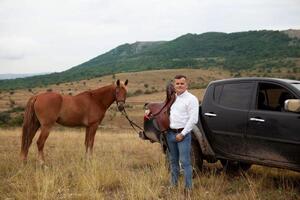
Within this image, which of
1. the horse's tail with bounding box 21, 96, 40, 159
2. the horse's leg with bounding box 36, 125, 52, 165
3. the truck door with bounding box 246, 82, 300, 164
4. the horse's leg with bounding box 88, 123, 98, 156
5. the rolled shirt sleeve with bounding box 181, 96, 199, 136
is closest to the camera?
the rolled shirt sleeve with bounding box 181, 96, 199, 136

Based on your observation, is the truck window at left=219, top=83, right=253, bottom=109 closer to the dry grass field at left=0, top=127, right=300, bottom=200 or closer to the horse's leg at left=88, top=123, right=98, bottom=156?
the dry grass field at left=0, top=127, right=300, bottom=200

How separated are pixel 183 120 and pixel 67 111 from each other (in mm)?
4730

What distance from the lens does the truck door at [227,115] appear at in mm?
7238

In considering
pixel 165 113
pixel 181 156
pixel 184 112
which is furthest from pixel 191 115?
pixel 181 156

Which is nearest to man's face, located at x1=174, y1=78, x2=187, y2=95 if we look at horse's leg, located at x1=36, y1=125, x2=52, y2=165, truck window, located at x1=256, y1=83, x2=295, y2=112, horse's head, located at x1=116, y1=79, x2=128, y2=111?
truck window, located at x1=256, y1=83, x2=295, y2=112

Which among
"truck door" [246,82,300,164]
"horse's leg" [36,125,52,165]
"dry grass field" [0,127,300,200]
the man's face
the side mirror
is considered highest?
the man's face

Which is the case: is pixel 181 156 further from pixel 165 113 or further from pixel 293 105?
pixel 293 105

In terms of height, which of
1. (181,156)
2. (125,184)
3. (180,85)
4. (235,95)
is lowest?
(125,184)

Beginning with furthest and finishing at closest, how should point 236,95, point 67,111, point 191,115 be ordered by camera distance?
1. point 67,111
2. point 236,95
3. point 191,115

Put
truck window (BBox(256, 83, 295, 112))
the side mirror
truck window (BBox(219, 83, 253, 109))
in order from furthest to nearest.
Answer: truck window (BBox(219, 83, 253, 109)) → truck window (BBox(256, 83, 295, 112)) → the side mirror

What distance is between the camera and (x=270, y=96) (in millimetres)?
7398

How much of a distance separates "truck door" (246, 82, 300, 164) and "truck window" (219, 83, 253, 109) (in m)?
0.19

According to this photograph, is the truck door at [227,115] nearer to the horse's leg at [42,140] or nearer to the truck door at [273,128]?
the truck door at [273,128]

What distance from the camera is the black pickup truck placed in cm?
647
